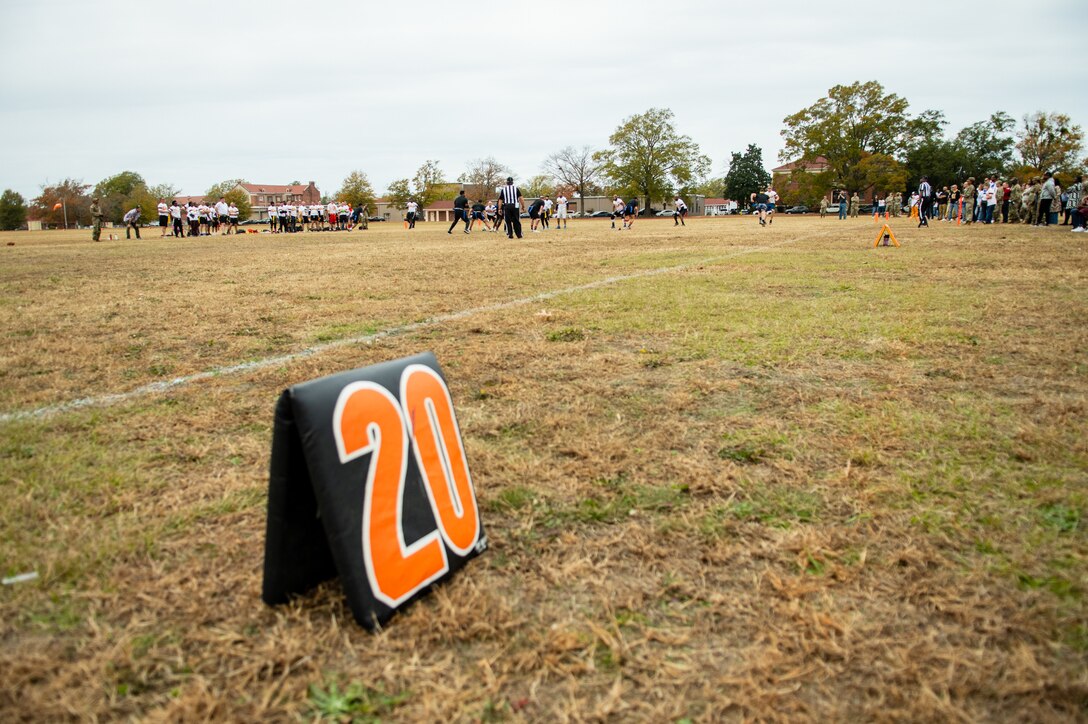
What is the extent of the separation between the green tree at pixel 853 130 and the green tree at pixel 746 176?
147 feet

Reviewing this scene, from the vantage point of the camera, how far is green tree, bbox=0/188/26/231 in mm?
95188

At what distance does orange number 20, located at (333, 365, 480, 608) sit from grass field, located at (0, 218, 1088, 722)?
4.5 inches

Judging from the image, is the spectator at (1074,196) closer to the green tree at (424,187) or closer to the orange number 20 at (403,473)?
the orange number 20 at (403,473)

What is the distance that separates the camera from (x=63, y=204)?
326 ft

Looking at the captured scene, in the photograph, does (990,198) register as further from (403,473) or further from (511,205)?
(403,473)

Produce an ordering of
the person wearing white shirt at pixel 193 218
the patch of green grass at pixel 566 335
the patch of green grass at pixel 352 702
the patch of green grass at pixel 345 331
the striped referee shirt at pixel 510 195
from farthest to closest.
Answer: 1. the person wearing white shirt at pixel 193 218
2. the striped referee shirt at pixel 510 195
3. the patch of green grass at pixel 345 331
4. the patch of green grass at pixel 566 335
5. the patch of green grass at pixel 352 702

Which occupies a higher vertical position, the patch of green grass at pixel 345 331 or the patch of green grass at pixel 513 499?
the patch of green grass at pixel 345 331

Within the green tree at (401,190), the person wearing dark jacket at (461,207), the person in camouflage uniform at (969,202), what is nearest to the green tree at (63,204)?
the green tree at (401,190)

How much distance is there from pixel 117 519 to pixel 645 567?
6.33ft

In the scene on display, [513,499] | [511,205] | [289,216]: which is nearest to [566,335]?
[513,499]

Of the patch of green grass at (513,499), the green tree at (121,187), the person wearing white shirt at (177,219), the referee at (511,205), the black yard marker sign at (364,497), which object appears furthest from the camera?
the green tree at (121,187)

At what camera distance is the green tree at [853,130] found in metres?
79.8

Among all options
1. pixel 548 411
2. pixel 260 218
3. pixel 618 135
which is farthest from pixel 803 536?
pixel 260 218

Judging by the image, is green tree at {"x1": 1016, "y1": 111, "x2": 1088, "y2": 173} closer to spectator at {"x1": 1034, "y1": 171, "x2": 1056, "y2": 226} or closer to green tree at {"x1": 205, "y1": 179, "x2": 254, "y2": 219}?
spectator at {"x1": 1034, "y1": 171, "x2": 1056, "y2": 226}
